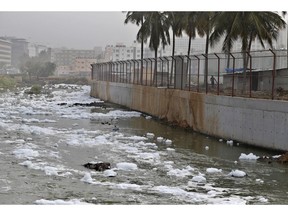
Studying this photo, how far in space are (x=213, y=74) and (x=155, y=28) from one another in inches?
939

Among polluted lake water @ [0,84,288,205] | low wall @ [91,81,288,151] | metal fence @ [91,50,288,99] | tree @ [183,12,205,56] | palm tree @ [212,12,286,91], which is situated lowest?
polluted lake water @ [0,84,288,205]

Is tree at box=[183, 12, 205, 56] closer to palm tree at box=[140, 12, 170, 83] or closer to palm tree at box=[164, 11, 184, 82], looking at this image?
palm tree at box=[164, 11, 184, 82]

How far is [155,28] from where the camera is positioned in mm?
51438

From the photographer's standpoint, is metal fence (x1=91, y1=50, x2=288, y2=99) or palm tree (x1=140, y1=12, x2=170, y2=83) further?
palm tree (x1=140, y1=12, x2=170, y2=83)

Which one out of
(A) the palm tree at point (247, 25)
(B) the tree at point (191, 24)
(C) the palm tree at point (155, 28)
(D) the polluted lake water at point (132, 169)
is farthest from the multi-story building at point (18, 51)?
(D) the polluted lake water at point (132, 169)

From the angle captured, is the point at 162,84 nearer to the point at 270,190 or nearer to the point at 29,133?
the point at 29,133

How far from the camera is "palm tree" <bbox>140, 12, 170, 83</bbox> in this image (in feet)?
168

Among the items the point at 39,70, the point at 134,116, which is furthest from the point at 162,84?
the point at 39,70

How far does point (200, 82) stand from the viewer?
27875 millimetres

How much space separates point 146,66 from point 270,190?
2797 centimetres

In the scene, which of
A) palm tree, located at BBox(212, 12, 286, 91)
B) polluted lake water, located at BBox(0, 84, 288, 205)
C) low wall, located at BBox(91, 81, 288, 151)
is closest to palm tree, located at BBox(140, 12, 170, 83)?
palm tree, located at BBox(212, 12, 286, 91)

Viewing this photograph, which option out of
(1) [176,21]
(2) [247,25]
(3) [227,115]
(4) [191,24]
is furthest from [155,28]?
(3) [227,115]

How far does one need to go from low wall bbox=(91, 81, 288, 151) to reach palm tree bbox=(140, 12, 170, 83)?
→ 742 inches

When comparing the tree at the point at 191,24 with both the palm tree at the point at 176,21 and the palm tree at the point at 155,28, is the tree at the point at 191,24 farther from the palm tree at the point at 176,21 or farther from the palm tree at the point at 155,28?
the palm tree at the point at 155,28
